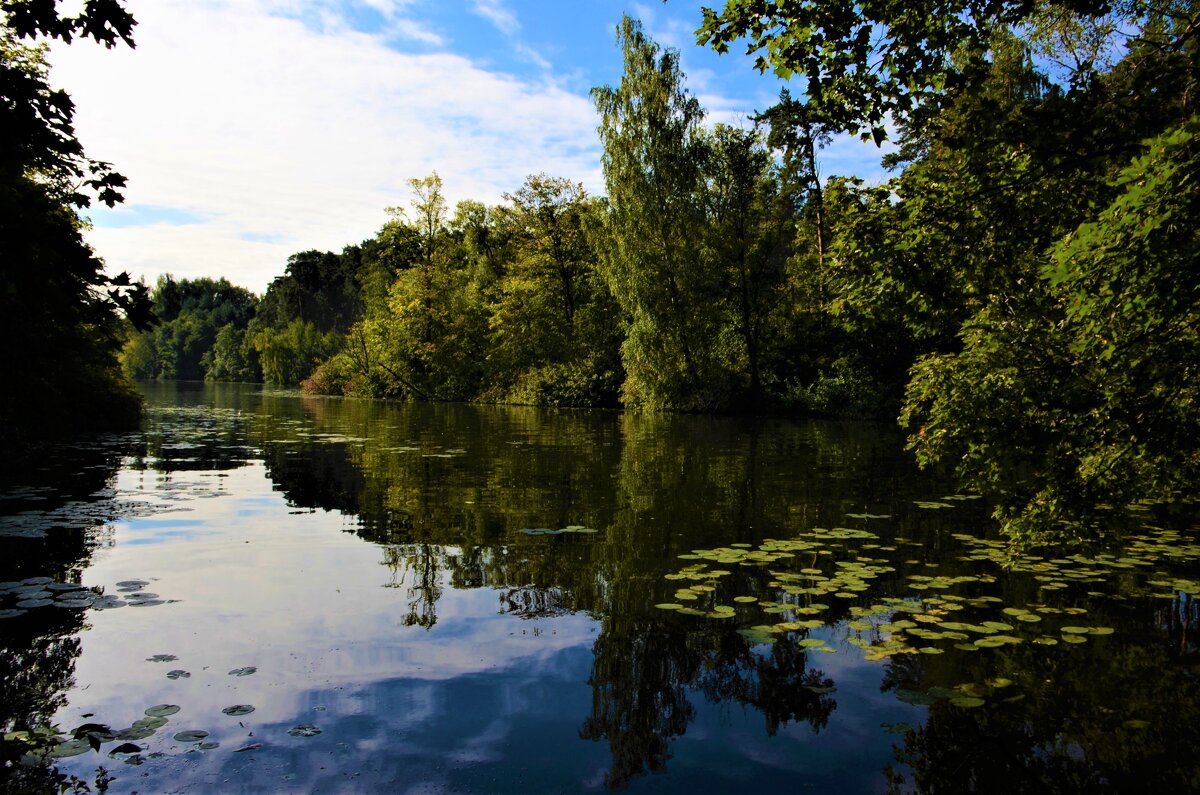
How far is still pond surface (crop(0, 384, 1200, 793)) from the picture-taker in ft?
15.6

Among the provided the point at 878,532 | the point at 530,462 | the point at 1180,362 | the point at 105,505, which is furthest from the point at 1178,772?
the point at 530,462

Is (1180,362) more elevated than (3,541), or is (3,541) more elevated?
(1180,362)

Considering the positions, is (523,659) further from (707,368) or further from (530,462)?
(707,368)

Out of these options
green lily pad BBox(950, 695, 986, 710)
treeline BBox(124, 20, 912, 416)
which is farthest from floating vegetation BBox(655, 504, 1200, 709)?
treeline BBox(124, 20, 912, 416)

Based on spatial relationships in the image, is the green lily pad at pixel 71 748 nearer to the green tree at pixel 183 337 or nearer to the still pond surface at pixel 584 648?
the still pond surface at pixel 584 648

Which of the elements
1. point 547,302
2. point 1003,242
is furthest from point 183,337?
point 1003,242

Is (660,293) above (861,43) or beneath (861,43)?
above

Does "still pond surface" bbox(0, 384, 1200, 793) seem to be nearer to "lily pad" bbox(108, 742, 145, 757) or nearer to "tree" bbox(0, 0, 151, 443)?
"lily pad" bbox(108, 742, 145, 757)

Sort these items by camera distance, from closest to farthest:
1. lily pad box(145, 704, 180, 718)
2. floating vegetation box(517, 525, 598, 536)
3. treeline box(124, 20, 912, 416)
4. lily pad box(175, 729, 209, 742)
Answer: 1. lily pad box(175, 729, 209, 742)
2. lily pad box(145, 704, 180, 718)
3. floating vegetation box(517, 525, 598, 536)
4. treeline box(124, 20, 912, 416)

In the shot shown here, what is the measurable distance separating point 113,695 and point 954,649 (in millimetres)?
6700

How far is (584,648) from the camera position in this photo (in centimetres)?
675

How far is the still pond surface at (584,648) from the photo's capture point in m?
4.75

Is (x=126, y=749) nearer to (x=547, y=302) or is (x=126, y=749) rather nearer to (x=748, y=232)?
(x=748, y=232)

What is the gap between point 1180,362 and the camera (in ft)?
24.1
